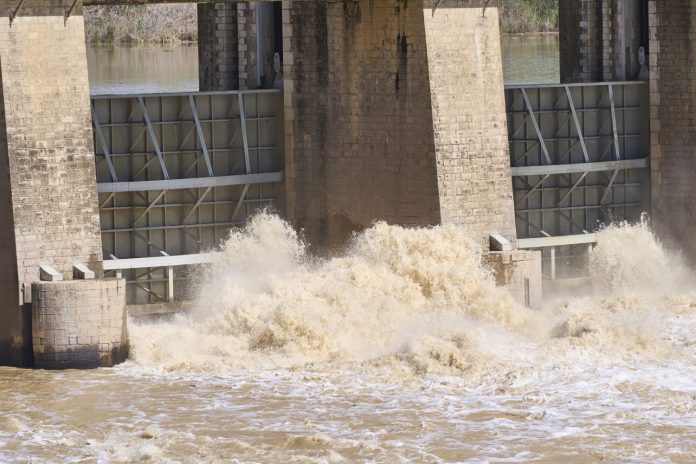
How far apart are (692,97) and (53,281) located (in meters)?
9.60

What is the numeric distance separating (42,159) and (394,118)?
15.6ft

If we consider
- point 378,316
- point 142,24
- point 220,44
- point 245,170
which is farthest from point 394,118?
point 142,24

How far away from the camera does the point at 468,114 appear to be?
1970 cm

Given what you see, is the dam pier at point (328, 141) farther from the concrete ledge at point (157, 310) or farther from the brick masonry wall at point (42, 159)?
the concrete ledge at point (157, 310)

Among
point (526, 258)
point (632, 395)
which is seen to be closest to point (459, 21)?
point (526, 258)

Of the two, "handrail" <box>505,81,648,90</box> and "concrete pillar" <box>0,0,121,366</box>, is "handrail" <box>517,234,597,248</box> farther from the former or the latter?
"concrete pillar" <box>0,0,121,366</box>

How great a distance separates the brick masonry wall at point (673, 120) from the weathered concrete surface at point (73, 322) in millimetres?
8673

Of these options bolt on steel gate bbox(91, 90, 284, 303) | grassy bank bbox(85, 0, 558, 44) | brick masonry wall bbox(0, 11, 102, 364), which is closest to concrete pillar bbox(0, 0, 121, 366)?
brick masonry wall bbox(0, 11, 102, 364)

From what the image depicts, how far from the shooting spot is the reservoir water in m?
14.8

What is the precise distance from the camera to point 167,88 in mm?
31594

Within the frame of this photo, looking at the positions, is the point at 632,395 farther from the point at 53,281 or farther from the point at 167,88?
the point at 167,88

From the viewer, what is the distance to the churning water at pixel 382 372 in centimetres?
1478

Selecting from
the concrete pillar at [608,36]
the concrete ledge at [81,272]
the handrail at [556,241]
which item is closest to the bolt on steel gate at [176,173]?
the concrete ledge at [81,272]

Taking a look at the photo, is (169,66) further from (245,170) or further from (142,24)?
(245,170)
